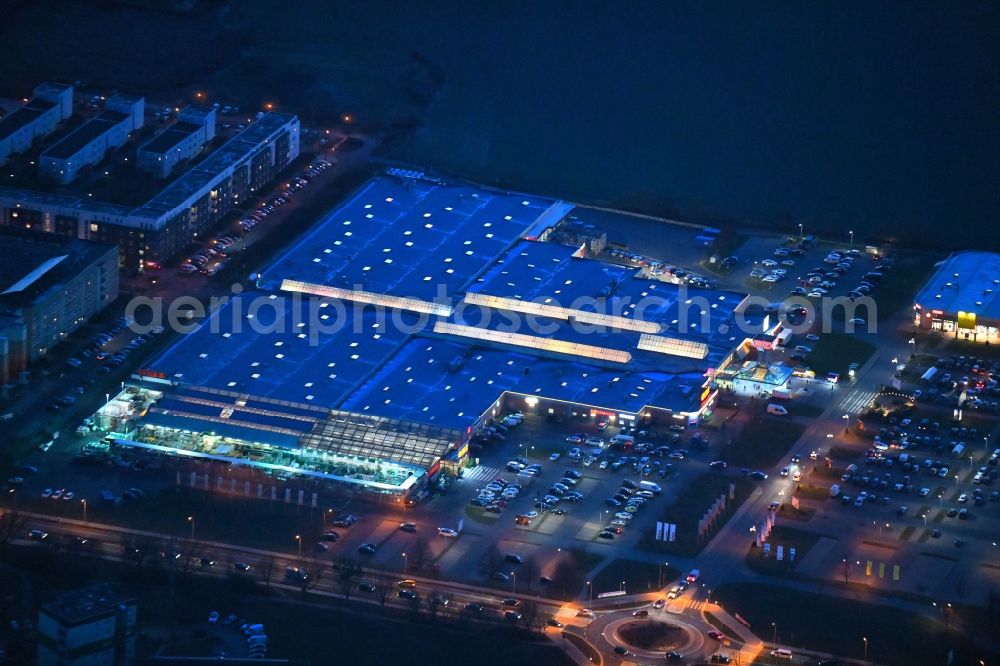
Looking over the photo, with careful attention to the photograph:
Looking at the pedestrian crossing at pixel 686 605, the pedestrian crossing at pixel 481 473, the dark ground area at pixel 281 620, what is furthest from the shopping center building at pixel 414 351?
the pedestrian crossing at pixel 686 605

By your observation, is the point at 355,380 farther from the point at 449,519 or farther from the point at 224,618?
the point at 224,618

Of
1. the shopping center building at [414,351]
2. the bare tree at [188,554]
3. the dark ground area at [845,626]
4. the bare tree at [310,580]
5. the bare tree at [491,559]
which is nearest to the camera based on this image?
the dark ground area at [845,626]

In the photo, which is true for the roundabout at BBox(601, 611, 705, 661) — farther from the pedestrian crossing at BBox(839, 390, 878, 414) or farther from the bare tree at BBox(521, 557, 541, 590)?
the pedestrian crossing at BBox(839, 390, 878, 414)

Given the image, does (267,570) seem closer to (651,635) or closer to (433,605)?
(433,605)

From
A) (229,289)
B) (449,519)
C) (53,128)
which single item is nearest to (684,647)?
(449,519)

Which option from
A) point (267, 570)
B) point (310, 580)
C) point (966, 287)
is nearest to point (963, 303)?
point (966, 287)

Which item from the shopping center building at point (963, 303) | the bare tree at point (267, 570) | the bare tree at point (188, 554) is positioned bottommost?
the bare tree at point (188, 554)

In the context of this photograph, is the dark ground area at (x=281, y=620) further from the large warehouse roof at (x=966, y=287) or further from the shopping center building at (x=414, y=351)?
the large warehouse roof at (x=966, y=287)

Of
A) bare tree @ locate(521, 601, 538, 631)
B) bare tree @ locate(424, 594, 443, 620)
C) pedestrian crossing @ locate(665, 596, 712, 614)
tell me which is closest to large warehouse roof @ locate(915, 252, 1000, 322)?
pedestrian crossing @ locate(665, 596, 712, 614)
